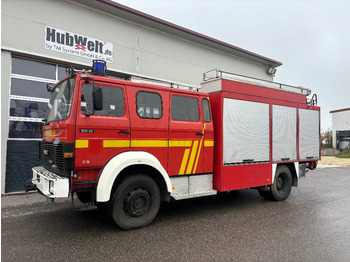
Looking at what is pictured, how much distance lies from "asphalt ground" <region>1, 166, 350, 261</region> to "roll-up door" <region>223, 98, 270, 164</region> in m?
1.23

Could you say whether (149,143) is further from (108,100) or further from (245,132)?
(245,132)

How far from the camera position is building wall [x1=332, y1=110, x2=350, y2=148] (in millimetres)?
29144

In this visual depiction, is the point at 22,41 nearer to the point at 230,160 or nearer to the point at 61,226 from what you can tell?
the point at 61,226

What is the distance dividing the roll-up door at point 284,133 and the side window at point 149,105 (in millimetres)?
3159

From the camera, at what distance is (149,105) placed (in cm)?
466

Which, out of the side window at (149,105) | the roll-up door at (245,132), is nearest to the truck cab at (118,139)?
the side window at (149,105)

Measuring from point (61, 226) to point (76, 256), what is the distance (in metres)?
1.35

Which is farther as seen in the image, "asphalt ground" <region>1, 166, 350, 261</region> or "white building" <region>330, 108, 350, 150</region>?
"white building" <region>330, 108, 350, 150</region>

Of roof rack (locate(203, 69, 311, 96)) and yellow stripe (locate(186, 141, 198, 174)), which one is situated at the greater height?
roof rack (locate(203, 69, 311, 96))

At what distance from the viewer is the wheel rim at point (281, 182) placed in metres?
6.67

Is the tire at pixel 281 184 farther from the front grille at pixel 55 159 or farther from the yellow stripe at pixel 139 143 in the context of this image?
the front grille at pixel 55 159

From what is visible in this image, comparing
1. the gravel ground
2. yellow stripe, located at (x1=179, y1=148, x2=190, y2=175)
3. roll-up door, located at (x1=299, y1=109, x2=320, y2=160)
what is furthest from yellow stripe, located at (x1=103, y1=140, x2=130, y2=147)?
the gravel ground

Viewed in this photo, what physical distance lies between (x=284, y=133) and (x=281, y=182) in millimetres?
1330

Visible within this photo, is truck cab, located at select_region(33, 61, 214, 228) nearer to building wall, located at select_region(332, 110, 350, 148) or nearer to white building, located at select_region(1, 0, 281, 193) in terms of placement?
white building, located at select_region(1, 0, 281, 193)
